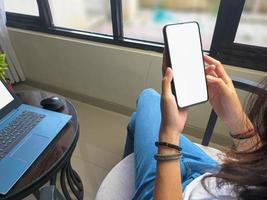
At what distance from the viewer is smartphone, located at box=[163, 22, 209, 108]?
628 mm

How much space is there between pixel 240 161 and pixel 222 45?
2.66 feet

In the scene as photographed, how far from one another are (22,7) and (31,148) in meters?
1.43

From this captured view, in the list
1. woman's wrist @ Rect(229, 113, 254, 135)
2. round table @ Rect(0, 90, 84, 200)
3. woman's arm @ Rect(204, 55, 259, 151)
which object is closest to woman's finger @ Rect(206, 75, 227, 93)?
woman's arm @ Rect(204, 55, 259, 151)

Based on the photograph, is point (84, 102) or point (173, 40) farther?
point (84, 102)

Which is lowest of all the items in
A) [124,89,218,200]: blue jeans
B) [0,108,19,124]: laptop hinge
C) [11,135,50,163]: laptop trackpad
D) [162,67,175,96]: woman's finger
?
[124,89,218,200]: blue jeans

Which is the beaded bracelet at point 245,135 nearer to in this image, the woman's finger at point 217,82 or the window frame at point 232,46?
the woman's finger at point 217,82

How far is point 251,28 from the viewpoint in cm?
117

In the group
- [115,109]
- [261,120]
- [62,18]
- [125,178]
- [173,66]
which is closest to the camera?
[261,120]

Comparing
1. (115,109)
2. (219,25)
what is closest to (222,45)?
(219,25)

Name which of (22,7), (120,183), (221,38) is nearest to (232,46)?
(221,38)

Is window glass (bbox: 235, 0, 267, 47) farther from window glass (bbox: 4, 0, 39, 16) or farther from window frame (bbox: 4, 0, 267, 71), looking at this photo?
window glass (bbox: 4, 0, 39, 16)

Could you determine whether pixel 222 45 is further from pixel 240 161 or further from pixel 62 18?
pixel 62 18

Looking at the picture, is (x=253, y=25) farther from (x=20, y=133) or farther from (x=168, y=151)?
(x=20, y=133)

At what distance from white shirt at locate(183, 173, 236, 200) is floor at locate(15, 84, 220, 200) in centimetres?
75
